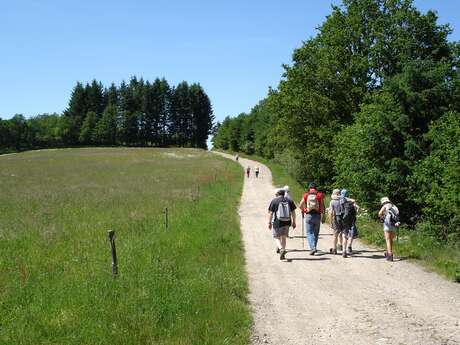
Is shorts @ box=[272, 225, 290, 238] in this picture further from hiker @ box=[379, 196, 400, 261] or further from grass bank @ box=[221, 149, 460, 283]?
grass bank @ box=[221, 149, 460, 283]

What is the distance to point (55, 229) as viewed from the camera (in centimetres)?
1719

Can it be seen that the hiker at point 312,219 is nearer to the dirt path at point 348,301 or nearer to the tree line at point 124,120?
the dirt path at point 348,301

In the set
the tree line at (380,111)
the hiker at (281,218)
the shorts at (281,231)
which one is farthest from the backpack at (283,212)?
the tree line at (380,111)

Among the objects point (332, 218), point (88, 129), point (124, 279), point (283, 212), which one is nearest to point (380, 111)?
point (332, 218)

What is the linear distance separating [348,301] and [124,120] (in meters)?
124

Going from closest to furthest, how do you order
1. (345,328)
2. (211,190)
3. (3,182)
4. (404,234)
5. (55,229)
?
(345,328), (404,234), (55,229), (211,190), (3,182)

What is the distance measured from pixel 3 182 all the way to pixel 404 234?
3617 centimetres

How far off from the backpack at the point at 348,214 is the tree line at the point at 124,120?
11584 centimetres

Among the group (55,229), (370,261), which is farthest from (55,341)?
(55,229)

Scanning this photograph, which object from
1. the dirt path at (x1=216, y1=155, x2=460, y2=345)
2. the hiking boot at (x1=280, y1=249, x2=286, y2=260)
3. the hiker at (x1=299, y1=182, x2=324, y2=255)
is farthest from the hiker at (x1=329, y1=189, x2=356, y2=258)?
the hiking boot at (x1=280, y1=249, x2=286, y2=260)

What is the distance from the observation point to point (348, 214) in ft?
44.0

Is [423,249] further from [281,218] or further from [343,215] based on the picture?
[281,218]

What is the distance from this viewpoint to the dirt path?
7.43 m

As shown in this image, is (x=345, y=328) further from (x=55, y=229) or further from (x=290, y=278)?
(x=55, y=229)
